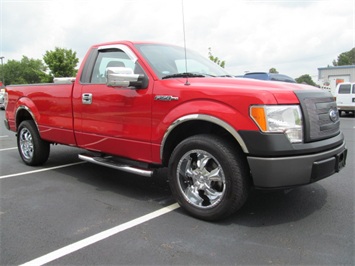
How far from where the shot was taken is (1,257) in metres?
2.89

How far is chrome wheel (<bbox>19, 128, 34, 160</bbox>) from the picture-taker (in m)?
6.10

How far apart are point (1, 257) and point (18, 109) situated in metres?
3.87

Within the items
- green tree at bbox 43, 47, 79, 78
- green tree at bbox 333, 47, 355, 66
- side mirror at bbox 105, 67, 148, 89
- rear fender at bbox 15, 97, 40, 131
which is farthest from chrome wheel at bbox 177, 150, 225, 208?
green tree at bbox 333, 47, 355, 66

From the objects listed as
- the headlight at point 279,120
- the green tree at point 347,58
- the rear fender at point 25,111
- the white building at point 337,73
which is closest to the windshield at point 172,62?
the headlight at point 279,120

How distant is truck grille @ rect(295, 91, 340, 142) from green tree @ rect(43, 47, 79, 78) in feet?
116

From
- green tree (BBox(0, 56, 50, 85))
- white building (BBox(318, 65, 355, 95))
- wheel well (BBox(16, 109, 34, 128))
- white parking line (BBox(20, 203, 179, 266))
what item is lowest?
white parking line (BBox(20, 203, 179, 266))

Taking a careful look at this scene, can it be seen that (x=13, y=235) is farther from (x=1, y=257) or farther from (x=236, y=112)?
(x=236, y=112)

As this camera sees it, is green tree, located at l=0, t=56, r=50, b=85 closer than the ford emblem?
No

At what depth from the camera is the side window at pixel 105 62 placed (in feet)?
15.0

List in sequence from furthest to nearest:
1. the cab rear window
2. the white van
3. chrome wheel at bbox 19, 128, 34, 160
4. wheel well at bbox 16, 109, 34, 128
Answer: the cab rear window, the white van, wheel well at bbox 16, 109, 34, 128, chrome wheel at bbox 19, 128, 34, 160

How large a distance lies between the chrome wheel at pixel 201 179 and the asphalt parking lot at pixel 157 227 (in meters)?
0.24

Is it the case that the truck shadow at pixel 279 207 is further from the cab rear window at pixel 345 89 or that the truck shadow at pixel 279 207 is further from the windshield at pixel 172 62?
the cab rear window at pixel 345 89

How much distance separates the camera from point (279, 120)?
10.2ft

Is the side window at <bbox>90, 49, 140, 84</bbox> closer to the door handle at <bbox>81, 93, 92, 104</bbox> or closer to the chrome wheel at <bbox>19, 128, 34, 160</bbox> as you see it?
the door handle at <bbox>81, 93, 92, 104</bbox>
